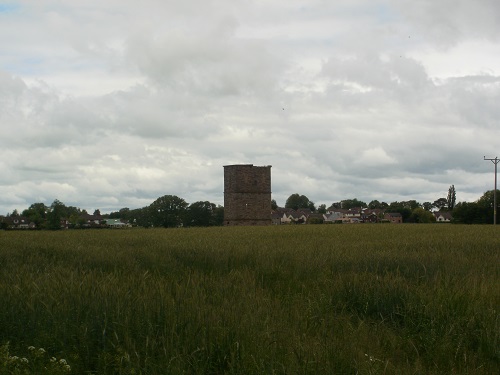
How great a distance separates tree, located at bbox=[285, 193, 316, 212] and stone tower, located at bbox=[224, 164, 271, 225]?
346 ft

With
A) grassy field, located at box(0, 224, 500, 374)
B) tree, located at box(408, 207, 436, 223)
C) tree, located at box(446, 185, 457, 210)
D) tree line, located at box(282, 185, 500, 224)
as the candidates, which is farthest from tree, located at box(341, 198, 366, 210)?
grassy field, located at box(0, 224, 500, 374)

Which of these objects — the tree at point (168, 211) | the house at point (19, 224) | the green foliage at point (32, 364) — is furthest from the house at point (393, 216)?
the green foliage at point (32, 364)

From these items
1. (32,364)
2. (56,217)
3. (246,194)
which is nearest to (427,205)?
(246,194)

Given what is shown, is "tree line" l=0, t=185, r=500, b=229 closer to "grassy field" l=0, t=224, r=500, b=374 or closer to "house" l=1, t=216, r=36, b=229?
"house" l=1, t=216, r=36, b=229

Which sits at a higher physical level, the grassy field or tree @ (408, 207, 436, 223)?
tree @ (408, 207, 436, 223)

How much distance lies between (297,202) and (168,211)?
95397 mm

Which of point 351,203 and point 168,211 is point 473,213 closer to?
point 168,211

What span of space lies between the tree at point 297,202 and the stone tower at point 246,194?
105329 mm

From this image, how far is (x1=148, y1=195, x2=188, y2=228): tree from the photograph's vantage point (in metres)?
86.2

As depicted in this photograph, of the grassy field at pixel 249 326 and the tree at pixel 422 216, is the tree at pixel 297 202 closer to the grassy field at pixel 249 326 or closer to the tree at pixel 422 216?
the tree at pixel 422 216

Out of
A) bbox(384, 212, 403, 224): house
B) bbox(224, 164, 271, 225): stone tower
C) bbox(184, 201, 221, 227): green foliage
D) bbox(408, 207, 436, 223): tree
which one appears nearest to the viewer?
bbox(224, 164, 271, 225): stone tower

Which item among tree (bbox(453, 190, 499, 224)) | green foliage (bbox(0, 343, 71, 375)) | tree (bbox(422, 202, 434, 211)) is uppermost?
tree (bbox(422, 202, 434, 211))

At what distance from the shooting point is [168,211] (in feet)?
290

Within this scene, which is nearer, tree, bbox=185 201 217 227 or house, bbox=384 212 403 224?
tree, bbox=185 201 217 227
